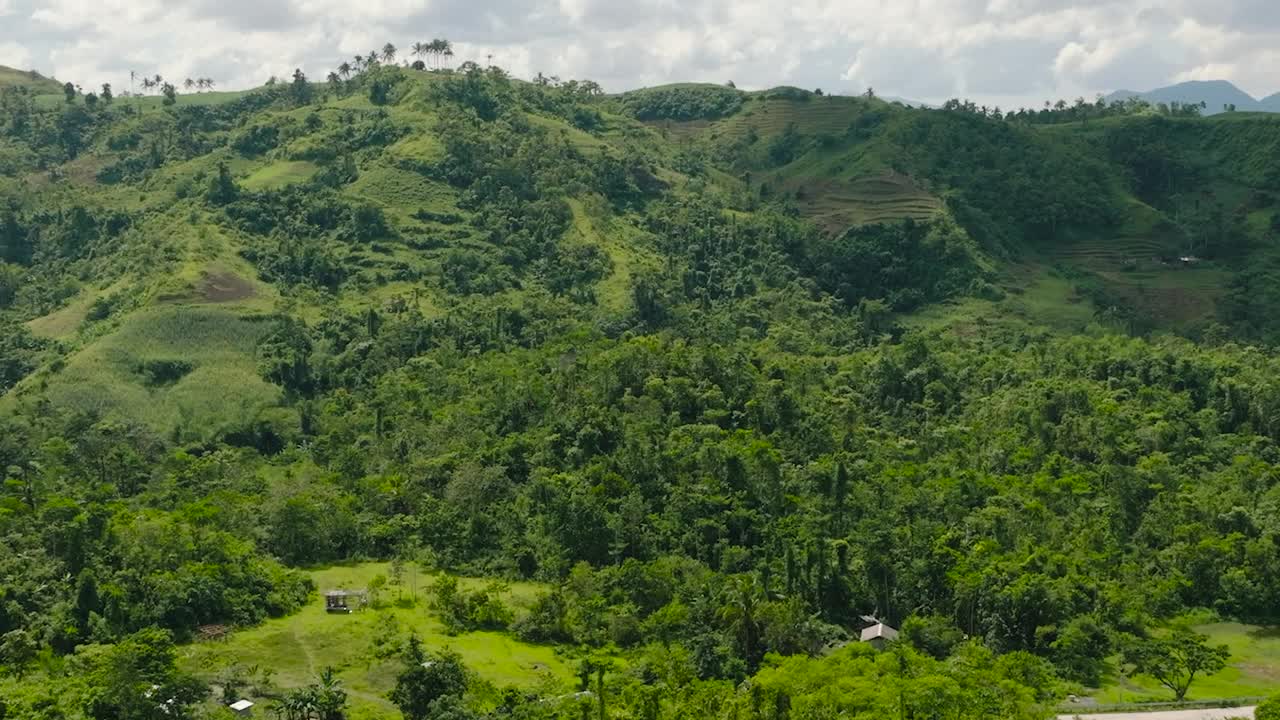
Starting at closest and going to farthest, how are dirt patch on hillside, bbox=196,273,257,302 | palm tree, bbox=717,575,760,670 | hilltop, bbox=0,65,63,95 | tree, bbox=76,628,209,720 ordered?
tree, bbox=76,628,209,720, palm tree, bbox=717,575,760,670, dirt patch on hillside, bbox=196,273,257,302, hilltop, bbox=0,65,63,95

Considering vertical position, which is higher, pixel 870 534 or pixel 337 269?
pixel 337 269

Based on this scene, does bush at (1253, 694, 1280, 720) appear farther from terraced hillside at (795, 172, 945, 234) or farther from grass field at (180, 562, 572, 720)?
terraced hillside at (795, 172, 945, 234)

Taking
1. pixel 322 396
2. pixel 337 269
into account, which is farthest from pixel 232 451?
pixel 337 269

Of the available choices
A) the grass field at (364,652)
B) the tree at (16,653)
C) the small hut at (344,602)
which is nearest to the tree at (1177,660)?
the grass field at (364,652)

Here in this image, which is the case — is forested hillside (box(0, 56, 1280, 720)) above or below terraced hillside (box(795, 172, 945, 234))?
below

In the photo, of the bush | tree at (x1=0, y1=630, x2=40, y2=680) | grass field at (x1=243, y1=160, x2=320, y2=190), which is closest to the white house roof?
the bush

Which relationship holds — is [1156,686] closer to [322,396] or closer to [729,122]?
[322,396]
